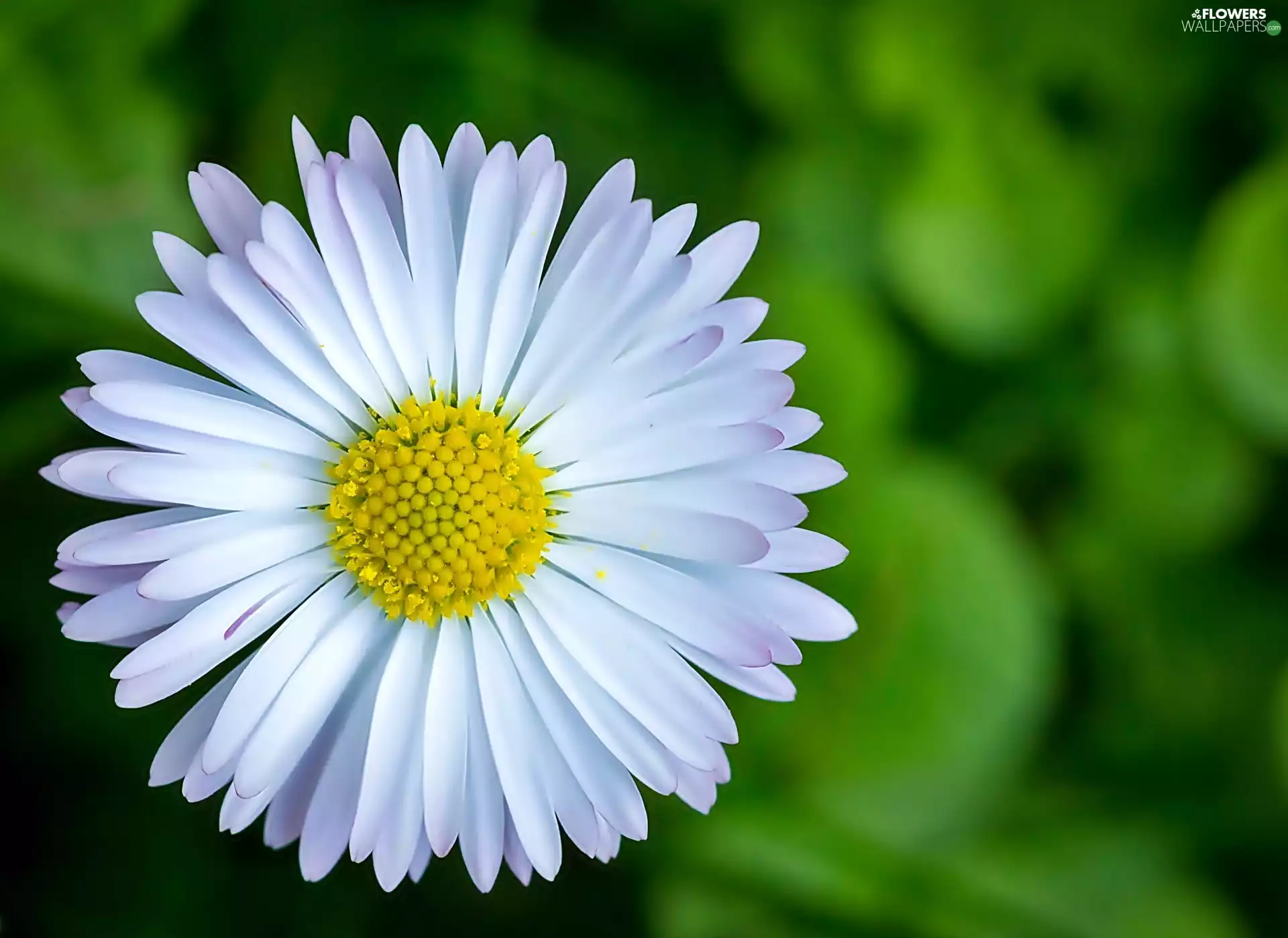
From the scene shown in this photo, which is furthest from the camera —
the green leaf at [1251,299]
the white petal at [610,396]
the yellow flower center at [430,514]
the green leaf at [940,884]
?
the green leaf at [1251,299]

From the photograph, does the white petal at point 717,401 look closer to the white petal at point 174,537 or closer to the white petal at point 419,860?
the white petal at point 174,537

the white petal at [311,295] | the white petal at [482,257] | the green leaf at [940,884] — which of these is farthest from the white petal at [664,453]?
the green leaf at [940,884]

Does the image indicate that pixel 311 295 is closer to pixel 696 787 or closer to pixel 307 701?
pixel 307 701

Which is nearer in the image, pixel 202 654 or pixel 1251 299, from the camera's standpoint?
pixel 202 654

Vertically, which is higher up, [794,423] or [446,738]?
[794,423]

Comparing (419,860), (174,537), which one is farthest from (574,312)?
(419,860)

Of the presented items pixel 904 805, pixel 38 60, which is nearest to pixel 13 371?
pixel 38 60

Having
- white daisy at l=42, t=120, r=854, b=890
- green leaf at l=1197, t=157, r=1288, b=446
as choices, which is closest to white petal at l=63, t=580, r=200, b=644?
white daisy at l=42, t=120, r=854, b=890
